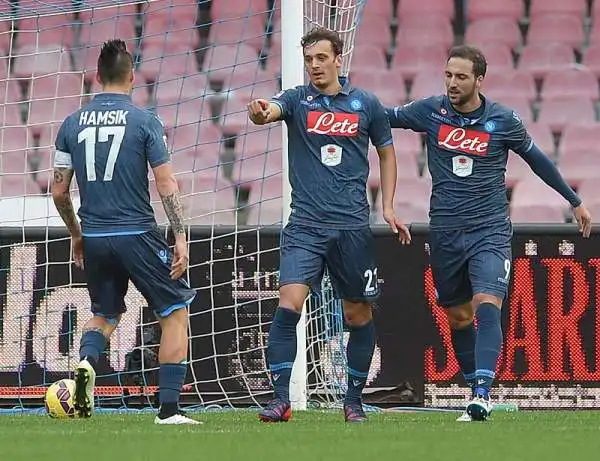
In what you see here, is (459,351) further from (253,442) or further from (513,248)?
(253,442)

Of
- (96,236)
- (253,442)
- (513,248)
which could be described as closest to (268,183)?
(513,248)

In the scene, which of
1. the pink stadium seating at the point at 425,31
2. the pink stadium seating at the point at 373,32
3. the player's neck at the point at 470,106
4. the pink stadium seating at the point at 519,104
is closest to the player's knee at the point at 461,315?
the player's neck at the point at 470,106

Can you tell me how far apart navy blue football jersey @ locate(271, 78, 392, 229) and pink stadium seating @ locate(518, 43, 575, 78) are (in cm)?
717

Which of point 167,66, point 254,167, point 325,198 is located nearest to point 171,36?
point 167,66

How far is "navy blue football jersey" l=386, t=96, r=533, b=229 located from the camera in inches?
293

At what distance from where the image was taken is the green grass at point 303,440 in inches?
199

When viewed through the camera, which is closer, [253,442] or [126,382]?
[253,442]

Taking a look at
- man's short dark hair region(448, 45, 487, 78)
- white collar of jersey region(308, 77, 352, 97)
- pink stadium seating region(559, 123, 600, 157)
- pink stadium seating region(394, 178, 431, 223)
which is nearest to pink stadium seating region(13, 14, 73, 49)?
pink stadium seating region(394, 178, 431, 223)

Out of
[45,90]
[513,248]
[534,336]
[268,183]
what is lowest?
[534,336]

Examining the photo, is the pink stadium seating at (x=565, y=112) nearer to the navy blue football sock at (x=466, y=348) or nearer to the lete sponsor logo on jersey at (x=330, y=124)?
the navy blue football sock at (x=466, y=348)

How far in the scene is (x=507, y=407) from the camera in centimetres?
891

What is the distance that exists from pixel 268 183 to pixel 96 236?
5.54m

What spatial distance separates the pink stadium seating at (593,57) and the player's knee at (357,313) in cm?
747

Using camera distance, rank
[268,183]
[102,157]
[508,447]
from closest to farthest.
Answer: [508,447]
[102,157]
[268,183]
